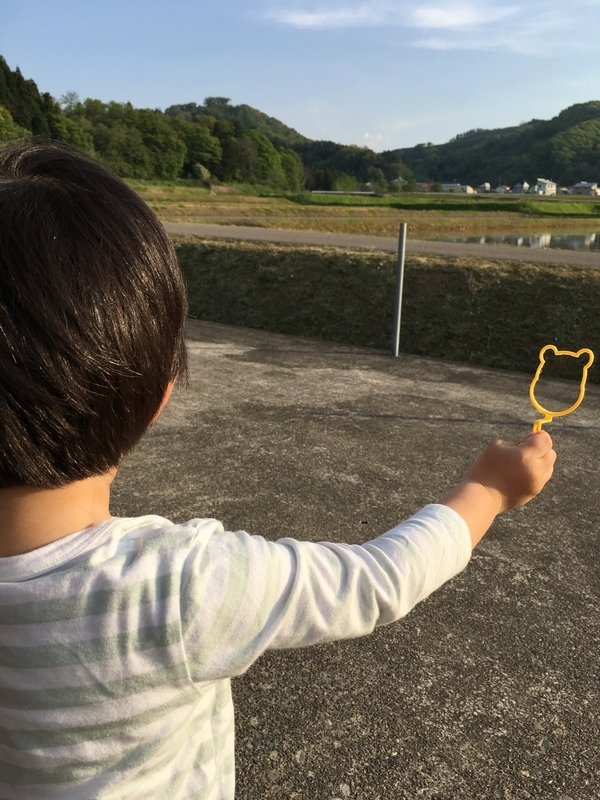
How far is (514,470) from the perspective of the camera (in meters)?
0.94

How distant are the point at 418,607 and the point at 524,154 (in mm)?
150463

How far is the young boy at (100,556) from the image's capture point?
0.67 meters

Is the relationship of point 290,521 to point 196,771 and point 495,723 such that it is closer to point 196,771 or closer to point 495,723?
point 495,723

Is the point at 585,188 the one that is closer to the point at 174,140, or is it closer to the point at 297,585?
the point at 174,140

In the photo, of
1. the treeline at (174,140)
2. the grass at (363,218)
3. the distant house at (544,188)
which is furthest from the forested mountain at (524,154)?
the grass at (363,218)

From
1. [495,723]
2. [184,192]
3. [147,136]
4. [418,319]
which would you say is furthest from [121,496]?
[147,136]

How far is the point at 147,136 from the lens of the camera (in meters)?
72.9

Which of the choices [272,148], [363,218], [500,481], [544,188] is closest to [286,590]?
[500,481]

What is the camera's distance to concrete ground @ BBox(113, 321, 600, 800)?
67.5 inches

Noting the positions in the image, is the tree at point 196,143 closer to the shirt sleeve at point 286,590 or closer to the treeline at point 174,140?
the treeline at point 174,140

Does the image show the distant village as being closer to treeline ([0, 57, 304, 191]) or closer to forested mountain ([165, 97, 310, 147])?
treeline ([0, 57, 304, 191])

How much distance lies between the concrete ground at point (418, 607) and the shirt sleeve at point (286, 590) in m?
1.10

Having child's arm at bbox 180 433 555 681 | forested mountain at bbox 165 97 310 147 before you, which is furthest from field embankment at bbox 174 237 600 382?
forested mountain at bbox 165 97 310 147

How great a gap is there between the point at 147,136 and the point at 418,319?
74252mm
